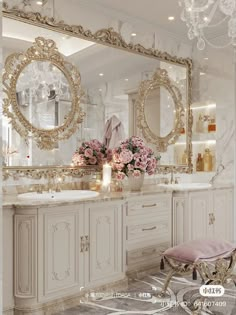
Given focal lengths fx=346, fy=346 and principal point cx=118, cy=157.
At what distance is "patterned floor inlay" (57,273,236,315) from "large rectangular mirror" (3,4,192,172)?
45.4 inches

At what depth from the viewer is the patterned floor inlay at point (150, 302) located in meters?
2.37

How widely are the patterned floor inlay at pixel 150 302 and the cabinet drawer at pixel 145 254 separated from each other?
0.19 m

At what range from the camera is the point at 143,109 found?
12.0 feet

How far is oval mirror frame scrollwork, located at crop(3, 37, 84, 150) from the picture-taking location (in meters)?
2.68

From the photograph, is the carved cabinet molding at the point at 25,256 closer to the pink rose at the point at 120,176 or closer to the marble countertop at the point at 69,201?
the marble countertop at the point at 69,201

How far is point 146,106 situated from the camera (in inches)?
145

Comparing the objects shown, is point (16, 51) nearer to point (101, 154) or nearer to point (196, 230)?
point (101, 154)

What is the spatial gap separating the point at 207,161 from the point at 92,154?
1645mm

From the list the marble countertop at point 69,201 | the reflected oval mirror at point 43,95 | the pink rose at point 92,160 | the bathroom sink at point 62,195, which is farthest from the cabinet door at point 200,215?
the reflected oval mirror at point 43,95

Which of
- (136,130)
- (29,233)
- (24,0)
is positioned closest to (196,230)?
(136,130)

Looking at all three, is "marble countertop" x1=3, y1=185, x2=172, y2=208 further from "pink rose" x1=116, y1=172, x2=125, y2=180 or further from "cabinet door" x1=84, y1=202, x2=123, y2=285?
"pink rose" x1=116, y1=172, x2=125, y2=180

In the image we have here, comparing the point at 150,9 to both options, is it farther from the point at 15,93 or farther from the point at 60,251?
the point at 60,251

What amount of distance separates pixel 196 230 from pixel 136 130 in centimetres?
117

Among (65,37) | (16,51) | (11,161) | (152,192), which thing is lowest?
(152,192)
